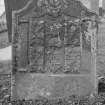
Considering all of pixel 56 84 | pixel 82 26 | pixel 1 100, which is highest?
pixel 82 26

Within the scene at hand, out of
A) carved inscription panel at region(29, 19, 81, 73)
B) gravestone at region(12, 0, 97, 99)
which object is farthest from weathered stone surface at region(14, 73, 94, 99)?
carved inscription panel at region(29, 19, 81, 73)

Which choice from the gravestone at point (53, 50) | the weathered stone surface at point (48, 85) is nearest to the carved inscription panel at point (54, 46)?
the gravestone at point (53, 50)

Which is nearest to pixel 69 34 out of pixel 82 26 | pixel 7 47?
pixel 82 26

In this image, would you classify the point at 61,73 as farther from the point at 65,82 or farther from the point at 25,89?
the point at 25,89

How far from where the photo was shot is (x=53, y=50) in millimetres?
3584

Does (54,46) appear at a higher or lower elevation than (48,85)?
higher

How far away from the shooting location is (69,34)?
11.7ft

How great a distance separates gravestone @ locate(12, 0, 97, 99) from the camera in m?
3.53

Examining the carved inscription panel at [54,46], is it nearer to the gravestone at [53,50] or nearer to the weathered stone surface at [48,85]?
the gravestone at [53,50]

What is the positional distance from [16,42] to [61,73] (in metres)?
0.99

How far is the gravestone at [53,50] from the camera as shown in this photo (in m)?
3.53

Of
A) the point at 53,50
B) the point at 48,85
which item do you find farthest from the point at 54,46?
the point at 48,85

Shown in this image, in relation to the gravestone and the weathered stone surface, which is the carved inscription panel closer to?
the gravestone

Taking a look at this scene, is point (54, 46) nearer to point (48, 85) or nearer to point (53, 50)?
point (53, 50)
